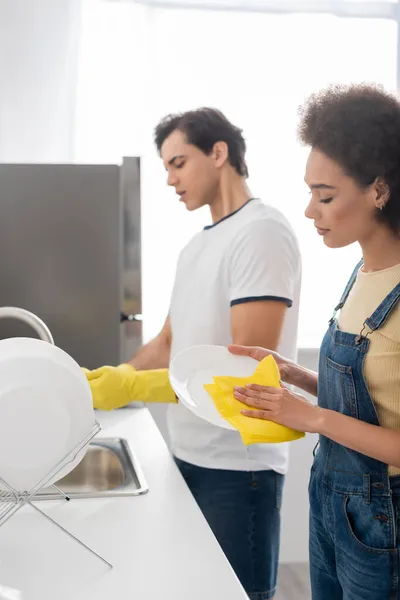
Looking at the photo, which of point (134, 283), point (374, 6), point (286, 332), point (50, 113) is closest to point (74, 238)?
point (134, 283)

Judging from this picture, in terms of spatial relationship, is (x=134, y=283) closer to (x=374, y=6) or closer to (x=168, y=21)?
(x=168, y=21)

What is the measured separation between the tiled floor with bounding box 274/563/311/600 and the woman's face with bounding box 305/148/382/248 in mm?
1762

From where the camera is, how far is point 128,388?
5.10 ft

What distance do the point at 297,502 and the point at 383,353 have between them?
1876 millimetres

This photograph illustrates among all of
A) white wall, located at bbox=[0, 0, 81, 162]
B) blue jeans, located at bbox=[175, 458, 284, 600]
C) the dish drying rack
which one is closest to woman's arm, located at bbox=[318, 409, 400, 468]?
the dish drying rack

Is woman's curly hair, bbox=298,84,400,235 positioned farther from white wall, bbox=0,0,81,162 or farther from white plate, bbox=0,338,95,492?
white wall, bbox=0,0,81,162

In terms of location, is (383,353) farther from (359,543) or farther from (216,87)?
(216,87)

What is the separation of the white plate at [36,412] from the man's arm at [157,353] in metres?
0.89

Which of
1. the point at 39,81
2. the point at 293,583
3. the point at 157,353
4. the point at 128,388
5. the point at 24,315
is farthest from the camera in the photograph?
the point at 39,81

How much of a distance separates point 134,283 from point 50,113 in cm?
103

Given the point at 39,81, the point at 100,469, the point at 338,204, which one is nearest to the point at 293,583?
the point at 100,469

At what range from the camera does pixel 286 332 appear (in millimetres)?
1552

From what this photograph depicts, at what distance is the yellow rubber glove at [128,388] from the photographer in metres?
1.54

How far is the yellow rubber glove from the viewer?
5.07 feet
